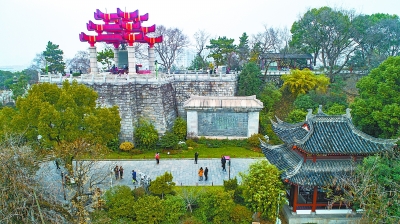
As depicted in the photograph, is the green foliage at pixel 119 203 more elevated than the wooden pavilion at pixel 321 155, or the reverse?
the wooden pavilion at pixel 321 155

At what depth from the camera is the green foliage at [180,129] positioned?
21.5 metres

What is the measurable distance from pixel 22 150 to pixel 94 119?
4.64 m

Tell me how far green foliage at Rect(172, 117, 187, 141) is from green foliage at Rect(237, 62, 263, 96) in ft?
21.5

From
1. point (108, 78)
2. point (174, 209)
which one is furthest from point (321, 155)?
point (108, 78)

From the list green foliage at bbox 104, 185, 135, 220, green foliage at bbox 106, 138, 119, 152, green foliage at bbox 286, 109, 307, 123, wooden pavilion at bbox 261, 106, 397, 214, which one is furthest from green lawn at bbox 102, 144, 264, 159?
wooden pavilion at bbox 261, 106, 397, 214

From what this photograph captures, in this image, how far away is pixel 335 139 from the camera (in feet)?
37.1

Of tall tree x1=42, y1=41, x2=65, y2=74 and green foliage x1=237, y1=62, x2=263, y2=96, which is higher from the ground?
tall tree x1=42, y1=41, x2=65, y2=74

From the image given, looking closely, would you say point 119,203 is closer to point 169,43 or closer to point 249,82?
point 249,82

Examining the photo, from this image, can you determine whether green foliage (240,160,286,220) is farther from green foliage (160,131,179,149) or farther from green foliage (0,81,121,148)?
green foliage (160,131,179,149)

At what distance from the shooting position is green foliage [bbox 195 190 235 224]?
→ 1188 cm

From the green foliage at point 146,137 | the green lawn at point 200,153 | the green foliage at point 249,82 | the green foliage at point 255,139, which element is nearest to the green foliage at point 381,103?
the green foliage at point 255,139

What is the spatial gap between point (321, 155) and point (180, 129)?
1204cm

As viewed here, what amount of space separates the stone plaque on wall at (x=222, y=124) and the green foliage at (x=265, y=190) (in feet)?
33.0

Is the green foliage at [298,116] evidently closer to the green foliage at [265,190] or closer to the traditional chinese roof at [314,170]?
the traditional chinese roof at [314,170]
